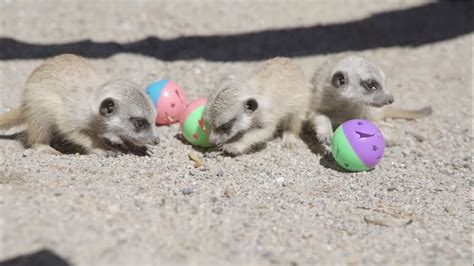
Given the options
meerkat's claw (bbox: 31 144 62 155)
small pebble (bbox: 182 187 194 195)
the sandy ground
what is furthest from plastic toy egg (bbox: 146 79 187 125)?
small pebble (bbox: 182 187 194 195)

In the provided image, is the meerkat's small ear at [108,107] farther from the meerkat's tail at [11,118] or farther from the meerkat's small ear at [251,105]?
the meerkat's small ear at [251,105]

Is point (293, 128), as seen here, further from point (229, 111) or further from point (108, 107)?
point (108, 107)

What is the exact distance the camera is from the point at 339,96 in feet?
20.2

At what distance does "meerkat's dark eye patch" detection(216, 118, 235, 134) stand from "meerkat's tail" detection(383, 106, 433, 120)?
77.5 inches

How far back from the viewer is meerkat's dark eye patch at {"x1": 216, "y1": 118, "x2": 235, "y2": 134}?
18.6ft

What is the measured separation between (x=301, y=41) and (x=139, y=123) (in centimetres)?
316

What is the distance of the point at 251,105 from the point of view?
18.9 ft

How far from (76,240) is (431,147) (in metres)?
4.03

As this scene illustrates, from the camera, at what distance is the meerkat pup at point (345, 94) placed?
19.6 ft

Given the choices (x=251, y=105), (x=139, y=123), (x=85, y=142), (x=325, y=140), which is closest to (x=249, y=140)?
(x=251, y=105)

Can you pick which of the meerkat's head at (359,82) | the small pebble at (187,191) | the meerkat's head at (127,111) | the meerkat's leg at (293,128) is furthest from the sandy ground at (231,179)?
the meerkat's head at (359,82)

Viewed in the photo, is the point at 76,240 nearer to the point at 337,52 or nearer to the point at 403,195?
the point at 403,195

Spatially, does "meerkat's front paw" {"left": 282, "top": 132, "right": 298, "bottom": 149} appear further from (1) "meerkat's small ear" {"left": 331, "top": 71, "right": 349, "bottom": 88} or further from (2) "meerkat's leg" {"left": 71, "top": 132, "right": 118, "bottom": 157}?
(2) "meerkat's leg" {"left": 71, "top": 132, "right": 118, "bottom": 157}

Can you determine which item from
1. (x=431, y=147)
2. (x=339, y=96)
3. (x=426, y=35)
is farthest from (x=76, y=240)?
(x=426, y=35)
